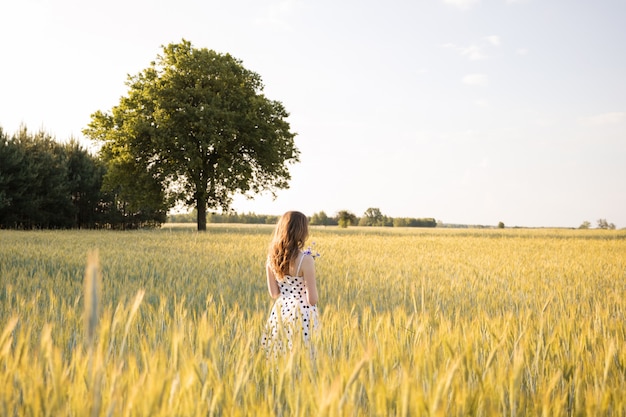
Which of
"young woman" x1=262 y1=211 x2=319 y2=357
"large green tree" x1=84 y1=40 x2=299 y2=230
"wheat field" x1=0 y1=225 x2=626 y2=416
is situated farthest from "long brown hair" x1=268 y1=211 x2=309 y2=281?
"large green tree" x1=84 y1=40 x2=299 y2=230

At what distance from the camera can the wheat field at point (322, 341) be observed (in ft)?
4.76

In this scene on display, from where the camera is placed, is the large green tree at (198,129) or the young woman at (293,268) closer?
the young woman at (293,268)

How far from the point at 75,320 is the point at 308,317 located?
199 centimetres

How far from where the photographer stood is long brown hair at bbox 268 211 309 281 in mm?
4367

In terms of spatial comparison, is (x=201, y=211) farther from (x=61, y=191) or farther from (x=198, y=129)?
(x=61, y=191)

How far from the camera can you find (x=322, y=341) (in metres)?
2.87

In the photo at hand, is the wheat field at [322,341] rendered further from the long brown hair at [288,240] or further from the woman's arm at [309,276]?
the long brown hair at [288,240]

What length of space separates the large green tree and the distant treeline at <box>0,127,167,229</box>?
3378mm

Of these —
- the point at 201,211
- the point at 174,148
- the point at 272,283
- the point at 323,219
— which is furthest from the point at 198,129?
the point at 323,219

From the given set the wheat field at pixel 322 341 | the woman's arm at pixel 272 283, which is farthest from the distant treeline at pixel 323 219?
the woman's arm at pixel 272 283

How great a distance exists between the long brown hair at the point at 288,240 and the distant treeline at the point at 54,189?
2847cm

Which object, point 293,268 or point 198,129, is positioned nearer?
point 293,268

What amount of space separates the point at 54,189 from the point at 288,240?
1202 inches

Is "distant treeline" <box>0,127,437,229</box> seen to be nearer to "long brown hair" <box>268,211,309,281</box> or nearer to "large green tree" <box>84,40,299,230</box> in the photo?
"large green tree" <box>84,40,299,230</box>
